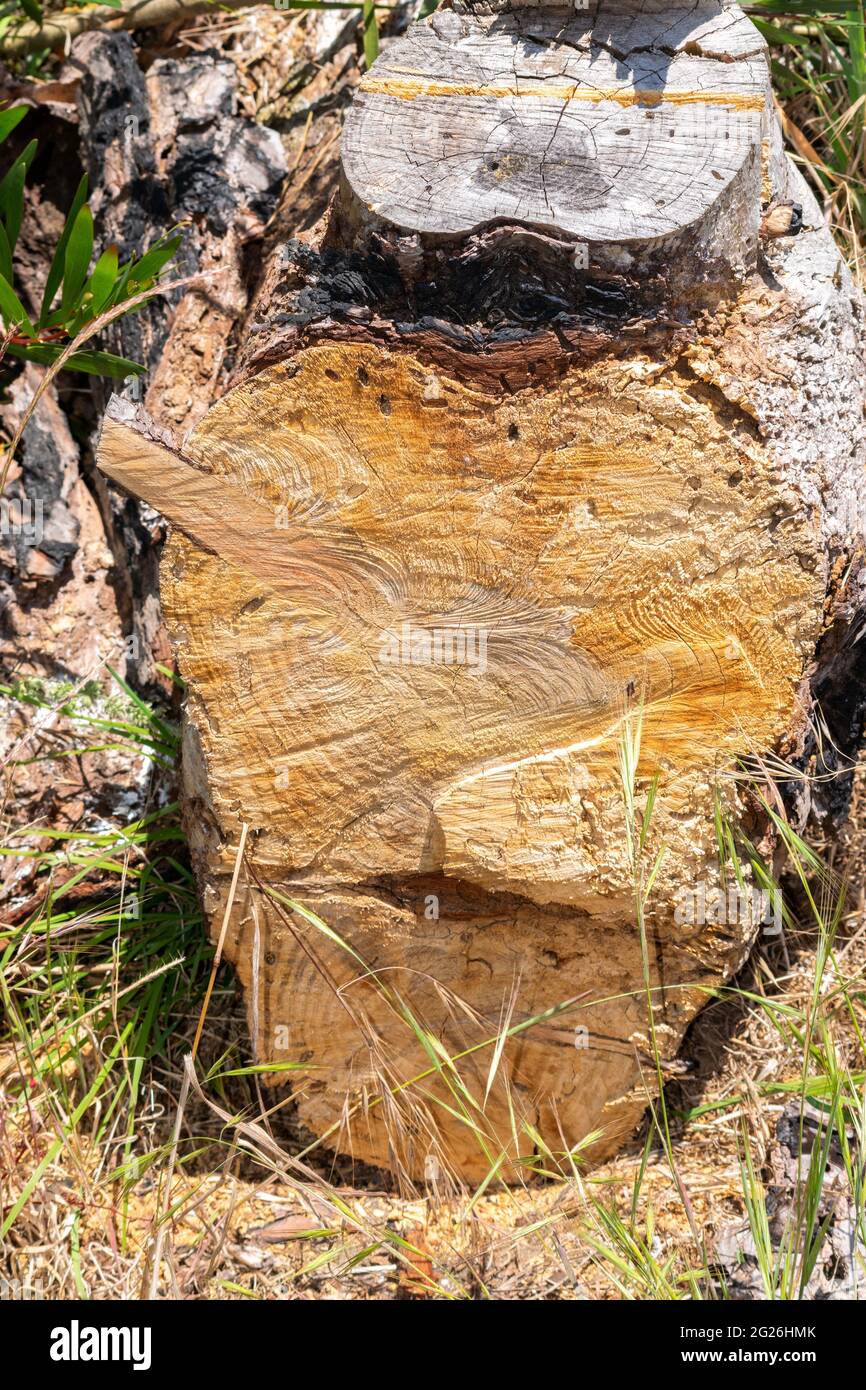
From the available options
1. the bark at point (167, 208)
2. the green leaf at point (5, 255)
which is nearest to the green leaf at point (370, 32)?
the bark at point (167, 208)

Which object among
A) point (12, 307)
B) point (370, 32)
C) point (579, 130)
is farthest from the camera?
point (370, 32)

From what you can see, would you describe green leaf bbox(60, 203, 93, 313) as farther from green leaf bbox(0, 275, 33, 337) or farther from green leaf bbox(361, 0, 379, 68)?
green leaf bbox(361, 0, 379, 68)

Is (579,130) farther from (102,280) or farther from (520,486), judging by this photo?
(102,280)

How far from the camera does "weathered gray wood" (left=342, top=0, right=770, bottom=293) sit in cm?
148

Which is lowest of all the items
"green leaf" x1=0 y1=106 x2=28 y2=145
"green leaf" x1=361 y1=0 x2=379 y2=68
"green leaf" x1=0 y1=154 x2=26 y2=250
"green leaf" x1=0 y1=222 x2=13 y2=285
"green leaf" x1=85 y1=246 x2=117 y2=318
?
"green leaf" x1=85 y1=246 x2=117 y2=318

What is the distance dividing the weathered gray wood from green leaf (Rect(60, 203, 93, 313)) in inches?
23.1

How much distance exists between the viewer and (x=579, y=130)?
1.52 meters

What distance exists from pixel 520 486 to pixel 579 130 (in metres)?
0.49

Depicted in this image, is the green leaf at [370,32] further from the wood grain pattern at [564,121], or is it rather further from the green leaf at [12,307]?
the green leaf at [12,307]

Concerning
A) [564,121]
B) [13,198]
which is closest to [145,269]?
[13,198]

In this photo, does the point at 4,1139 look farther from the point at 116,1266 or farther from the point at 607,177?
the point at 607,177

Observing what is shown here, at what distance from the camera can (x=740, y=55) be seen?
1559mm

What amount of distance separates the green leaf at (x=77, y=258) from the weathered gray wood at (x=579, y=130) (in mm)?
587

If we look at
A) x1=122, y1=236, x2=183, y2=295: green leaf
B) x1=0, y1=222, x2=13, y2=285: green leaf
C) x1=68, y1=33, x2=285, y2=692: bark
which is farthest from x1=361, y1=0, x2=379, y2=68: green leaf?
x1=0, y1=222, x2=13, y2=285: green leaf
